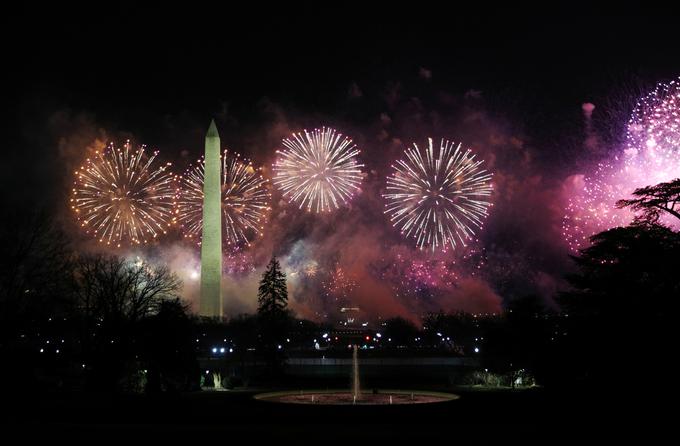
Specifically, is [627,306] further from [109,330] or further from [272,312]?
[272,312]

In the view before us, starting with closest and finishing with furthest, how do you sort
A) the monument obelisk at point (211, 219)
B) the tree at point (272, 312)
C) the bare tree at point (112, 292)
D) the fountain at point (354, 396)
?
1. the fountain at point (354, 396)
2. the bare tree at point (112, 292)
3. the tree at point (272, 312)
4. the monument obelisk at point (211, 219)

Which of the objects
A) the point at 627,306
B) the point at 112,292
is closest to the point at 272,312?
the point at 112,292

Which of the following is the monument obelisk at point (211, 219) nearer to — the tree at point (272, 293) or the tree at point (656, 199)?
the tree at point (272, 293)

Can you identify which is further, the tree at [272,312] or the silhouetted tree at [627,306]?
the tree at [272,312]

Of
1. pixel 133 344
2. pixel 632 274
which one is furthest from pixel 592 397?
pixel 133 344

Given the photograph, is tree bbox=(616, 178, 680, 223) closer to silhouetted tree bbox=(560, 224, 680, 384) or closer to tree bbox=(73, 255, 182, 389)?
silhouetted tree bbox=(560, 224, 680, 384)

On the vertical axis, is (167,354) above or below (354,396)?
above

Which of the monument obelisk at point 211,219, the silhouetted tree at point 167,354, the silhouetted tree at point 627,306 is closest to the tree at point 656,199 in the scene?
the silhouetted tree at point 627,306

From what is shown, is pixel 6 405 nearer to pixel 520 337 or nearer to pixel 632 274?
pixel 632 274

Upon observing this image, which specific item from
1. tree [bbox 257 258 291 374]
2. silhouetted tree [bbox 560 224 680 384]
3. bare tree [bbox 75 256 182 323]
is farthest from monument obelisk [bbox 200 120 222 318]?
silhouetted tree [bbox 560 224 680 384]
